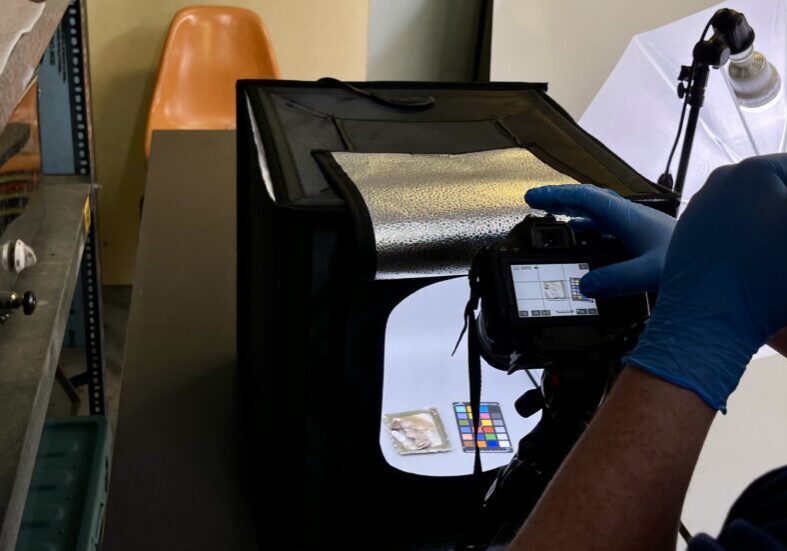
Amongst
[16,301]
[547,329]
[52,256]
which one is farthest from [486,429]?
[52,256]

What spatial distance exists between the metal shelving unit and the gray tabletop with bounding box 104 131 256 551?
0.12 meters

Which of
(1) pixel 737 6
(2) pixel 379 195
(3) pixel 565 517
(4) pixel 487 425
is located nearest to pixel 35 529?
(4) pixel 487 425

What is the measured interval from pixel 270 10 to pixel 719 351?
2479mm

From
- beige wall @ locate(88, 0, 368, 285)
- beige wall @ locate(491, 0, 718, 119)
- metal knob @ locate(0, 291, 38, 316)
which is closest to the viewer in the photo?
metal knob @ locate(0, 291, 38, 316)

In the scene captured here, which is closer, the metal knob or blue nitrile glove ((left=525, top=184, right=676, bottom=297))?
blue nitrile glove ((left=525, top=184, right=676, bottom=297))

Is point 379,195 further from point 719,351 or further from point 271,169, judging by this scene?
point 719,351

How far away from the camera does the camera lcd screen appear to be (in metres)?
0.69

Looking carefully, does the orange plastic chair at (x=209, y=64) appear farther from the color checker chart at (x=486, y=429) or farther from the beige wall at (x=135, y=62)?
the color checker chart at (x=486, y=429)

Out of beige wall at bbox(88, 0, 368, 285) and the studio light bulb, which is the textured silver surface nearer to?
the studio light bulb

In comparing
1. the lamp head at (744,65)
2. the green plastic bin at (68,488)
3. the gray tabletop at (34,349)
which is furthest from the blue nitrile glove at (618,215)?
the green plastic bin at (68,488)

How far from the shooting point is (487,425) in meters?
0.93

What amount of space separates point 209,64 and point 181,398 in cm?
192

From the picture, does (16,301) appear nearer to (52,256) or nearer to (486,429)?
(52,256)

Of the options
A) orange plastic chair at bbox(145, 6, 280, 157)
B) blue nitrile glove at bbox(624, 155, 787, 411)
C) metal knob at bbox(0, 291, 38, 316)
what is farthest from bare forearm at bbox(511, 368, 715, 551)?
orange plastic chair at bbox(145, 6, 280, 157)
